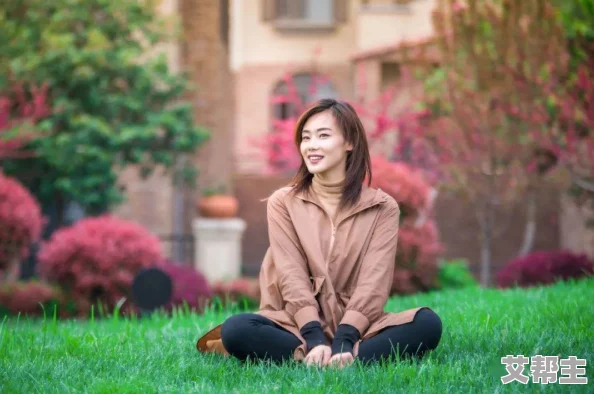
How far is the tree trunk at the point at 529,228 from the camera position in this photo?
13990 mm

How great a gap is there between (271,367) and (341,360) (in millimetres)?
306

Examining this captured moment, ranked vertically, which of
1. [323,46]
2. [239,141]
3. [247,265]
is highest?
[323,46]

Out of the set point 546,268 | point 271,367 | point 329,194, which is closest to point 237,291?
point 546,268

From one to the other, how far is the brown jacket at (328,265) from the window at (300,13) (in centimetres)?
1692

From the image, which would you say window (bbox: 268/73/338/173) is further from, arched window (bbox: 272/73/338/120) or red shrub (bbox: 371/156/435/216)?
red shrub (bbox: 371/156/435/216)

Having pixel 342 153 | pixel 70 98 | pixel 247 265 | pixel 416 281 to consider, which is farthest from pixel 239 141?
pixel 342 153

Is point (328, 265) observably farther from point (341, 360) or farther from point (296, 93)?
point (296, 93)

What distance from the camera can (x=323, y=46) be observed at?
69.4 feet

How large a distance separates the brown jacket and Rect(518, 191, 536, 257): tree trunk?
32.0 feet

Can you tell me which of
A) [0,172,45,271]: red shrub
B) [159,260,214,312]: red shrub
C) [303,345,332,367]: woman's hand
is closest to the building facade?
[0,172,45,271]: red shrub

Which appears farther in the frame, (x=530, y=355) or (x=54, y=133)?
(x=54, y=133)

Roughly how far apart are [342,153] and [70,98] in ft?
30.9

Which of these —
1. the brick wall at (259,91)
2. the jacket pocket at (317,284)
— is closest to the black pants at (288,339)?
the jacket pocket at (317,284)

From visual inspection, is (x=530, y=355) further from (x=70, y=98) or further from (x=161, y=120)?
(x=70, y=98)
